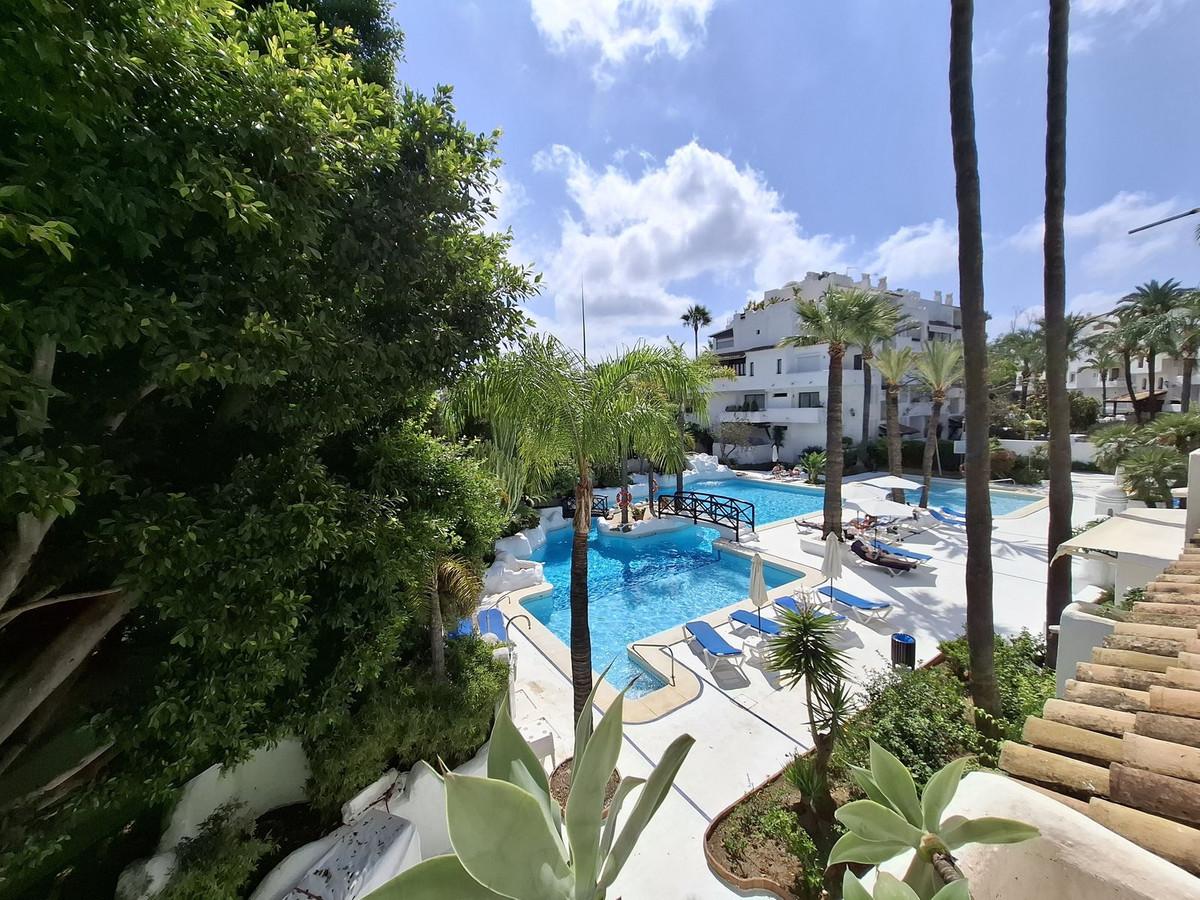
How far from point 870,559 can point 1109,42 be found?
12008mm

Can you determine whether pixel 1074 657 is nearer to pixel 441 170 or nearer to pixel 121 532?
pixel 441 170

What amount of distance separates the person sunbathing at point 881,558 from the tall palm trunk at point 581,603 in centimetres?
1097

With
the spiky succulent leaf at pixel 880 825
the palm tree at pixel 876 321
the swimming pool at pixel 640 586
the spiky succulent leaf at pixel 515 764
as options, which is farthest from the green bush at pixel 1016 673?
the palm tree at pixel 876 321

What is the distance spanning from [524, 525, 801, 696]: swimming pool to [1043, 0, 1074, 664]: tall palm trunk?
21.9 ft

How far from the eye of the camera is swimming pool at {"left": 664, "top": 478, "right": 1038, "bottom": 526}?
21844 millimetres

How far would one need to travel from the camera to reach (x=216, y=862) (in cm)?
394

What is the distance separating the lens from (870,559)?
44.5ft

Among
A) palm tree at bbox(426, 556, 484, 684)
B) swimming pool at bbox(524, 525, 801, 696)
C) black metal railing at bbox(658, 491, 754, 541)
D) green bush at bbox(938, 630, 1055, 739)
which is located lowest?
swimming pool at bbox(524, 525, 801, 696)

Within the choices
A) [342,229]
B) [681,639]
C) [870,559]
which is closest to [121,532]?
[342,229]

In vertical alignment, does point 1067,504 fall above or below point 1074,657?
above

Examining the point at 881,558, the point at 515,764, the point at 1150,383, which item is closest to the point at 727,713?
the point at 515,764

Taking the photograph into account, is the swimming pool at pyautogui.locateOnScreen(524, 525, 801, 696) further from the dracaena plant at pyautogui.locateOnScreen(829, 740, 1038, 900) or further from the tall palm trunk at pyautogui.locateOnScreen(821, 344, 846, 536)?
the dracaena plant at pyautogui.locateOnScreen(829, 740, 1038, 900)

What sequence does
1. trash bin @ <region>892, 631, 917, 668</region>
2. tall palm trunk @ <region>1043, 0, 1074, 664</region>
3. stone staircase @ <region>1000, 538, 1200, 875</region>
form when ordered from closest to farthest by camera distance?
stone staircase @ <region>1000, 538, 1200, 875</region> → tall palm trunk @ <region>1043, 0, 1074, 664</region> → trash bin @ <region>892, 631, 917, 668</region>

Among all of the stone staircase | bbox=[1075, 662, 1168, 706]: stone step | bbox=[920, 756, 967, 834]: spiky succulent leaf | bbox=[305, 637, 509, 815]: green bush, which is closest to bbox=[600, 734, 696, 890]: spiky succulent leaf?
bbox=[920, 756, 967, 834]: spiky succulent leaf
